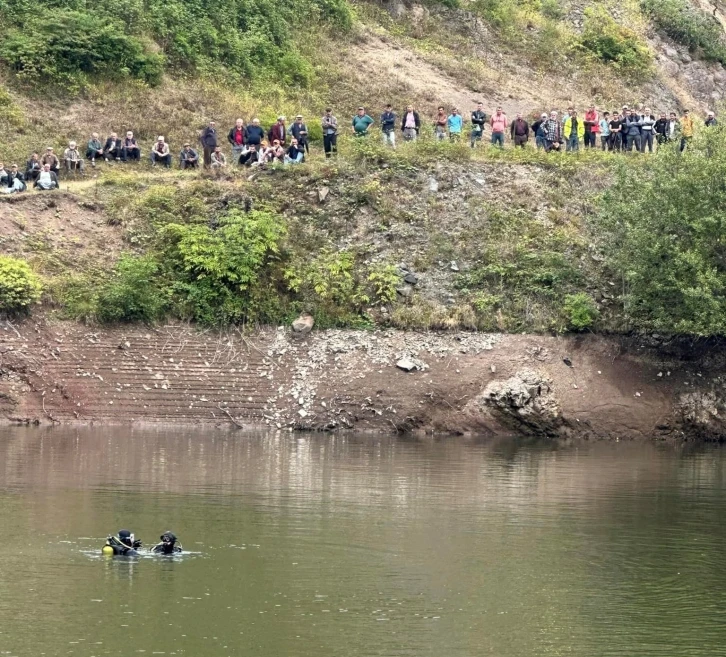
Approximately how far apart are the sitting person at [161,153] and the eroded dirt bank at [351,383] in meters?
9.96

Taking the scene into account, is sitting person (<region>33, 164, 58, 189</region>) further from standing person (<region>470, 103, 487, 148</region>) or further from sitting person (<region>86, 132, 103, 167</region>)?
standing person (<region>470, 103, 487, 148</region>)

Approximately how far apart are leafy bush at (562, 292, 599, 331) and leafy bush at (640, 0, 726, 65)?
3324cm

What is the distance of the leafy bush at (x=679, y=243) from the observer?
50281mm

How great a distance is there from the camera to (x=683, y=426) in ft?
169

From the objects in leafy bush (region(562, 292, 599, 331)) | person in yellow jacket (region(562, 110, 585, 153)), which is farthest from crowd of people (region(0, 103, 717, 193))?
leafy bush (region(562, 292, 599, 331))

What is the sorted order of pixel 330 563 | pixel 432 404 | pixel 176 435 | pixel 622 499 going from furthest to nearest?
pixel 432 404, pixel 176 435, pixel 622 499, pixel 330 563

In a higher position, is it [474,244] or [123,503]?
[474,244]

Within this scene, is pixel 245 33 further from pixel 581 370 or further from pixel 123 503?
pixel 123 503

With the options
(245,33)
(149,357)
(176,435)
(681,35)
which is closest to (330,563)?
(176,435)

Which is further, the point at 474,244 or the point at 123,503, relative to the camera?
the point at 474,244

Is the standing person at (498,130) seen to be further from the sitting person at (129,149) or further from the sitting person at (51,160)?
the sitting person at (51,160)

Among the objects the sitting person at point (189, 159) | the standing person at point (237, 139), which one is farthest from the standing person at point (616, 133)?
the sitting person at point (189, 159)

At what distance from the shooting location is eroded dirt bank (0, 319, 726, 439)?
49.4 meters

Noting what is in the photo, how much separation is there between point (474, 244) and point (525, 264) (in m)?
2.07
